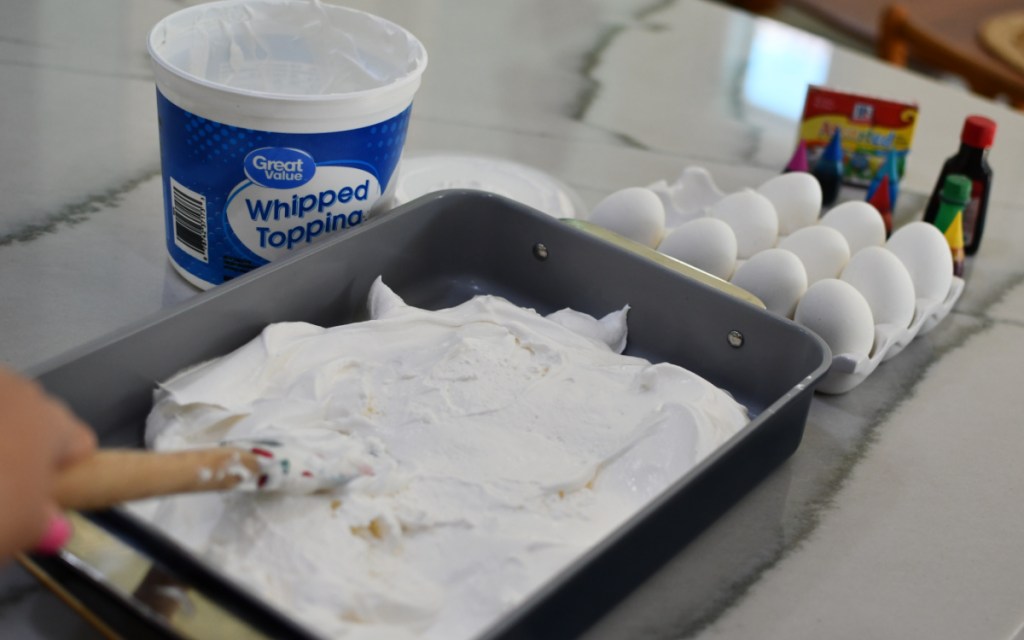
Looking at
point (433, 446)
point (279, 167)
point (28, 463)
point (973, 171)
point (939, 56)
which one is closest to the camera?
point (28, 463)

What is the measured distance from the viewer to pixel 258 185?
854 mm

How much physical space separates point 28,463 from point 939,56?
6.55 feet

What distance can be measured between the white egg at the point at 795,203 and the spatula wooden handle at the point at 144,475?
0.69m

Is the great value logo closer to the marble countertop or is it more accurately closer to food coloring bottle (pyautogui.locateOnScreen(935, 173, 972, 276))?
the marble countertop

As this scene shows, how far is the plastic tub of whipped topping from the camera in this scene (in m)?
0.83

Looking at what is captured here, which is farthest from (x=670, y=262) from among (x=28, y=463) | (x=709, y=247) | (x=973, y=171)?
(x=28, y=463)

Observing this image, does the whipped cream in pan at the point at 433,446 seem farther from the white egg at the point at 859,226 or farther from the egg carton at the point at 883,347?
the white egg at the point at 859,226

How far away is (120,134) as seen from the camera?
119cm

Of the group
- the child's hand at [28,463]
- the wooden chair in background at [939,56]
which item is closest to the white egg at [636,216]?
the child's hand at [28,463]

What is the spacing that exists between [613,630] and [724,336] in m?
0.29

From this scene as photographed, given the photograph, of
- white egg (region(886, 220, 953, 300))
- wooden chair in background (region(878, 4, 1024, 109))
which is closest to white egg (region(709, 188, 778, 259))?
white egg (region(886, 220, 953, 300))

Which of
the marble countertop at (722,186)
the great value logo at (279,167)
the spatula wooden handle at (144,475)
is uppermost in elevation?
the great value logo at (279,167)

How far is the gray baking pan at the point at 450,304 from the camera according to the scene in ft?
1.80

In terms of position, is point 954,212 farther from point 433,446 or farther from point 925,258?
point 433,446
